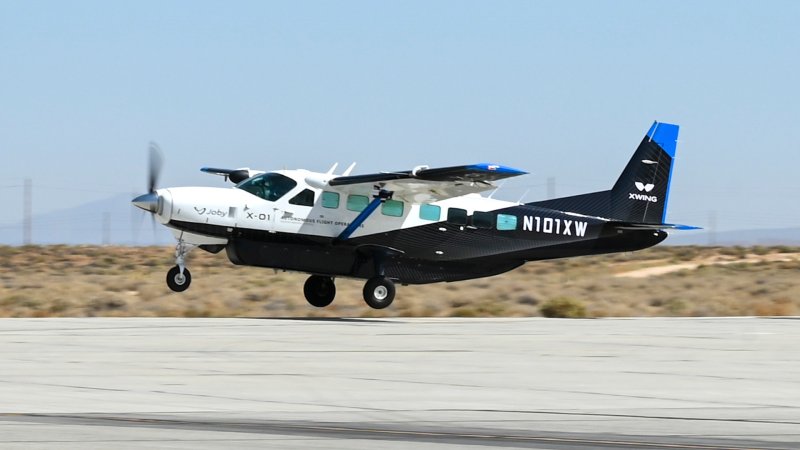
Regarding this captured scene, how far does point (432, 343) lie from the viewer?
761 inches

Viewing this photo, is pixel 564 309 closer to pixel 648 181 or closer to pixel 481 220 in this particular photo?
pixel 481 220

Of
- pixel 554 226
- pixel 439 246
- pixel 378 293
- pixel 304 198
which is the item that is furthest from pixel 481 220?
pixel 304 198

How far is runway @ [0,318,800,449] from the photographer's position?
34.0 feet

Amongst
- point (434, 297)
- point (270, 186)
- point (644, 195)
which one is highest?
point (644, 195)

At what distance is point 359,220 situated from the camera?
2700 cm

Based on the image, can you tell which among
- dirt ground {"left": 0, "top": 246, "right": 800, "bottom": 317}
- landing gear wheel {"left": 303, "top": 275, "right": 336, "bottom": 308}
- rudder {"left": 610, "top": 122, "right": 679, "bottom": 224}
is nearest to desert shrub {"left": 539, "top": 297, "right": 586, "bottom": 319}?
dirt ground {"left": 0, "top": 246, "right": 800, "bottom": 317}

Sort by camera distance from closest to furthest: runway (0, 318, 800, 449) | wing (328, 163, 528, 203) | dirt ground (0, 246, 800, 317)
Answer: runway (0, 318, 800, 449)
wing (328, 163, 528, 203)
dirt ground (0, 246, 800, 317)

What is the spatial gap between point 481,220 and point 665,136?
5156mm

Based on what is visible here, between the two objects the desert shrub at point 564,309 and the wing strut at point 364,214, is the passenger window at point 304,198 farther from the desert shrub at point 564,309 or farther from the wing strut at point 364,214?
the desert shrub at point 564,309

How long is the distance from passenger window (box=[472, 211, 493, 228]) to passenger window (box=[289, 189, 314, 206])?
3682mm

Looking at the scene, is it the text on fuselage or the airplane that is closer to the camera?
the airplane

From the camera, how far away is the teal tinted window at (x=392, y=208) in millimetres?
27281

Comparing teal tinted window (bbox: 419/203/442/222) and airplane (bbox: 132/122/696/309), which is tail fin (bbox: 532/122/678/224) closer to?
airplane (bbox: 132/122/696/309)

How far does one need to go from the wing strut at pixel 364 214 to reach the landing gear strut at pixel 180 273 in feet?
9.90
